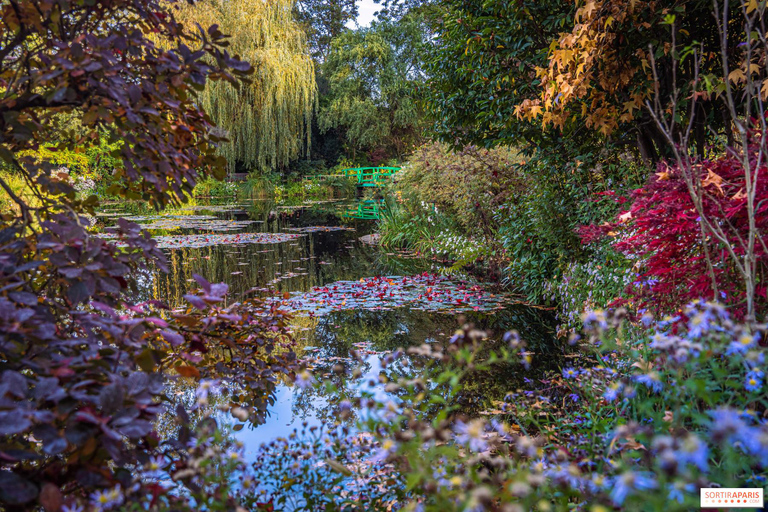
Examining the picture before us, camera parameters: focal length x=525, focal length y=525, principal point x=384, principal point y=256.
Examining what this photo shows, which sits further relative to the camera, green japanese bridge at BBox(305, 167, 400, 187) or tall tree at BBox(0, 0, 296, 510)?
green japanese bridge at BBox(305, 167, 400, 187)

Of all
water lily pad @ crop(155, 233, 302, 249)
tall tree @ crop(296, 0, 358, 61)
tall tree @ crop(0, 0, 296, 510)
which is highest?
tall tree @ crop(296, 0, 358, 61)

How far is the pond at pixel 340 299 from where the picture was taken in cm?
339

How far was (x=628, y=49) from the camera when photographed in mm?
3779

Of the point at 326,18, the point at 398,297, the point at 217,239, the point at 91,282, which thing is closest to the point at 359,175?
the point at 326,18

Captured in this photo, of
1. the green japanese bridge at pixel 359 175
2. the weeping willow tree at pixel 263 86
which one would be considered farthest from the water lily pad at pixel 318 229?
the green japanese bridge at pixel 359 175

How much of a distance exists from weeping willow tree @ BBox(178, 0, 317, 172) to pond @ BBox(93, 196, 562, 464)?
741cm

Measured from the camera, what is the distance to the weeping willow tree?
16828 millimetres

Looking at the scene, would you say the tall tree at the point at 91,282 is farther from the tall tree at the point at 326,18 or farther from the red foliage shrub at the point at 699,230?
the tall tree at the point at 326,18

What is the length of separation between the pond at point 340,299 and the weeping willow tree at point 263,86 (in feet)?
24.3

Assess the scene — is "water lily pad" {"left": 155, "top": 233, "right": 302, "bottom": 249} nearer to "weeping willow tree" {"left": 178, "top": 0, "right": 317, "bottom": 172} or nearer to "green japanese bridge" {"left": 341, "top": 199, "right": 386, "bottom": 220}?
"green japanese bridge" {"left": 341, "top": 199, "right": 386, "bottom": 220}

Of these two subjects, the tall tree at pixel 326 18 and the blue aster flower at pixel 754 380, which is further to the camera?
the tall tree at pixel 326 18

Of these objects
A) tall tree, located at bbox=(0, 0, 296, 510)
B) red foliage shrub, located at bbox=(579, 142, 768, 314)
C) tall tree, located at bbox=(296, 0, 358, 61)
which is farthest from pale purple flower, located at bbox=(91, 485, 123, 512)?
tall tree, located at bbox=(296, 0, 358, 61)

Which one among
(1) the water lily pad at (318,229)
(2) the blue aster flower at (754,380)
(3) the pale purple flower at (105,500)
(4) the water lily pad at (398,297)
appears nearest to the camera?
(3) the pale purple flower at (105,500)

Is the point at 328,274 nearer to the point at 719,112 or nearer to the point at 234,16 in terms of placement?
the point at 719,112
